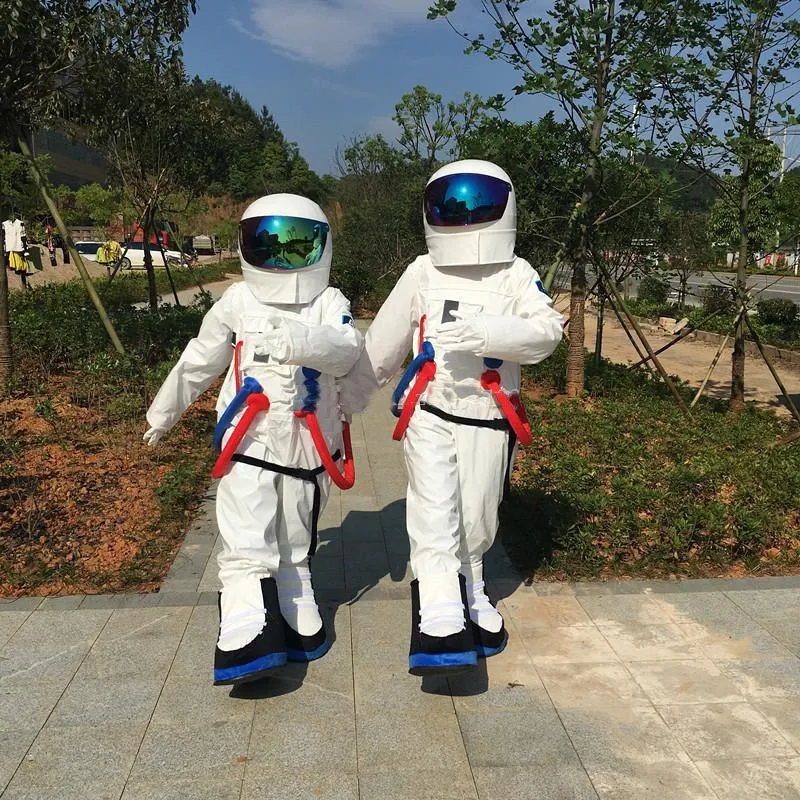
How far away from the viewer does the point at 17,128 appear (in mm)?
7012

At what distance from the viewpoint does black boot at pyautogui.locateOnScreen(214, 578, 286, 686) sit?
2.90m

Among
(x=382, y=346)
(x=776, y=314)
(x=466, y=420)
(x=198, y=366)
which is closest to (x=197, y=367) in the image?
(x=198, y=366)

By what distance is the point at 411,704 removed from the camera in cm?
298

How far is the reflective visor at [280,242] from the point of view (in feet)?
10.5

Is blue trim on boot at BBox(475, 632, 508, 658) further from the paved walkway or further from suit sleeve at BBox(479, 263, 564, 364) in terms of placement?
suit sleeve at BBox(479, 263, 564, 364)

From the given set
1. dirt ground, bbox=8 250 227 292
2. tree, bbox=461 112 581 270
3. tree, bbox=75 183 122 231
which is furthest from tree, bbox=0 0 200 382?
tree, bbox=75 183 122 231

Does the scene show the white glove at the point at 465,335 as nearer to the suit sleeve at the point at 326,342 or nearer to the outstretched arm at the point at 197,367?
the suit sleeve at the point at 326,342

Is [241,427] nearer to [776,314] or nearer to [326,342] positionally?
[326,342]

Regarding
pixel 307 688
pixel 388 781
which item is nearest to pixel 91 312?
pixel 307 688

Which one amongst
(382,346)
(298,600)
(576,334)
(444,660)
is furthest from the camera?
(576,334)

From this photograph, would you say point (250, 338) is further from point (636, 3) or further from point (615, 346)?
point (615, 346)

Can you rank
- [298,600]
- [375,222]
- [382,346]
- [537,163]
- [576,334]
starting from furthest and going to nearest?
[375,222] → [576,334] → [537,163] → [382,346] → [298,600]

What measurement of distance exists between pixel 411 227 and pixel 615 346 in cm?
467

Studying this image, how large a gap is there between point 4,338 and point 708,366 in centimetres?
1067
